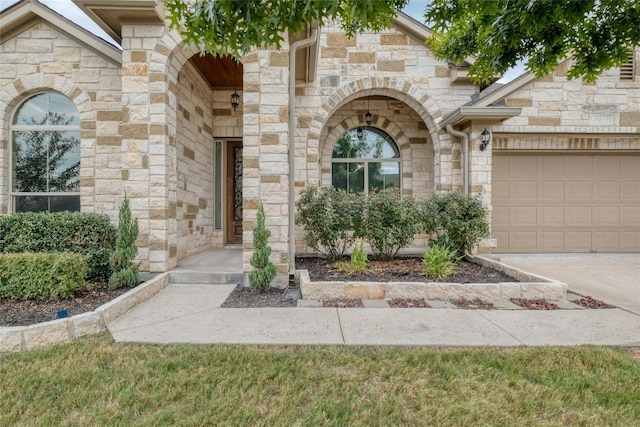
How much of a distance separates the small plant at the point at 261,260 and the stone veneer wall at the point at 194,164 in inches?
76.6

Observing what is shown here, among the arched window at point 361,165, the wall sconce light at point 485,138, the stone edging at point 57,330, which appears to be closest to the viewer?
the stone edging at point 57,330

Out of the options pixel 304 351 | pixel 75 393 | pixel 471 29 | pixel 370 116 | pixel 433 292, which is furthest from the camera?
pixel 370 116

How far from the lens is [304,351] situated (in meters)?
2.81

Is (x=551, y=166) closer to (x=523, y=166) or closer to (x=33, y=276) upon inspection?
(x=523, y=166)

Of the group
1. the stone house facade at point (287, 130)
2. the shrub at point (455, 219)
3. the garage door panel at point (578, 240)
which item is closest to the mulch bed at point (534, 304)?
the shrub at point (455, 219)

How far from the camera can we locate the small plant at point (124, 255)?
4.34 meters

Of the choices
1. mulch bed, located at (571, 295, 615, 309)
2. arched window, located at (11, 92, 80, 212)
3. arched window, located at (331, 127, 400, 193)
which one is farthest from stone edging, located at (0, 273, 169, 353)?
arched window, located at (331, 127, 400, 193)

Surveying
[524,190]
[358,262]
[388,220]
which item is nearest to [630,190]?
[524,190]

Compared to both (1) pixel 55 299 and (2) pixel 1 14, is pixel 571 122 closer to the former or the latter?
(1) pixel 55 299

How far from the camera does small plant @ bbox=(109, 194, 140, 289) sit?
171 inches

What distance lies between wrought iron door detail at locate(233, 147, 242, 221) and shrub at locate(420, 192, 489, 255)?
422 centimetres

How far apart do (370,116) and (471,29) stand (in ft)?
10.8

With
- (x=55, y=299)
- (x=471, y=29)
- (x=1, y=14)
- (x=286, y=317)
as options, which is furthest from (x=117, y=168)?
(x=471, y=29)

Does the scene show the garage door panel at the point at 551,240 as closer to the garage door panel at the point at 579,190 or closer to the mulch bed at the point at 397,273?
the garage door panel at the point at 579,190
